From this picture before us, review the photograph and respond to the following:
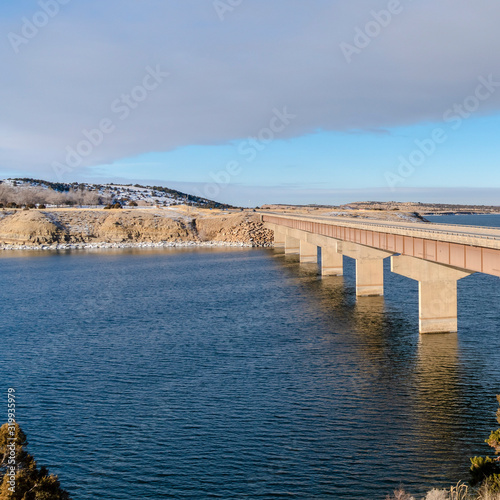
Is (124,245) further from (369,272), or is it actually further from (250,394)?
(250,394)

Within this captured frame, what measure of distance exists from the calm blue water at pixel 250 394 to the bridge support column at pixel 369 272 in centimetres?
224

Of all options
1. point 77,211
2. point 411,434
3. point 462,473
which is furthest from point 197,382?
point 77,211

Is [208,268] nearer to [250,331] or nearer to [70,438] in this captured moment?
[250,331]

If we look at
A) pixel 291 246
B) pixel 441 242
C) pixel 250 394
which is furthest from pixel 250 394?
pixel 291 246

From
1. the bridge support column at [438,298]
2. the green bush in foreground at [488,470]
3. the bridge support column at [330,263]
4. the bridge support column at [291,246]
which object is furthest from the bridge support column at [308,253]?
the green bush in foreground at [488,470]

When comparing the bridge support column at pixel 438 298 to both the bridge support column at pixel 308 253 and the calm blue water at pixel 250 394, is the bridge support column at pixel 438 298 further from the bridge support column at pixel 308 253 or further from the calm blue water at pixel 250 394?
the bridge support column at pixel 308 253

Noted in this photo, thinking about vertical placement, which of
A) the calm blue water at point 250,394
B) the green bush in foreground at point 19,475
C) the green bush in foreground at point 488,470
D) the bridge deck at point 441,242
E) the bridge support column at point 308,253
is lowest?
the calm blue water at point 250,394

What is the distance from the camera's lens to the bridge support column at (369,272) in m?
53.2

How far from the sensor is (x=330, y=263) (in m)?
70.8

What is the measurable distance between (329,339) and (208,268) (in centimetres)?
4520

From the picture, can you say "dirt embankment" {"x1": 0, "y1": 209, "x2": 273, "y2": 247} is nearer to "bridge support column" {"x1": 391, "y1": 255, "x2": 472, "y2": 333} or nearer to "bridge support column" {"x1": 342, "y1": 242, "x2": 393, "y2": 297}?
A: "bridge support column" {"x1": 342, "y1": 242, "x2": 393, "y2": 297}

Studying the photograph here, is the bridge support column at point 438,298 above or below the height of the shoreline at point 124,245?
below

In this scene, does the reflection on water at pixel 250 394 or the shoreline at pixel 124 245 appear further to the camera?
the shoreline at pixel 124 245

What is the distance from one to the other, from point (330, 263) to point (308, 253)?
17.6 metres
